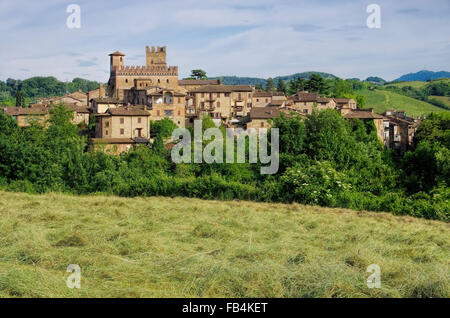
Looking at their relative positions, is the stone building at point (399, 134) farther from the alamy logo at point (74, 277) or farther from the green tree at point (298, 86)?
the alamy logo at point (74, 277)

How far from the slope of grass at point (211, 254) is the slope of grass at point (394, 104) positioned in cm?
7349

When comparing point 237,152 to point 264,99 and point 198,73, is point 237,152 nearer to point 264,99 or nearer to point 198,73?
point 264,99

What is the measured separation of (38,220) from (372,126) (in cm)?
3688

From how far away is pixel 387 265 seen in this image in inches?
318

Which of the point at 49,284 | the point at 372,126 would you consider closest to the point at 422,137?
the point at 372,126

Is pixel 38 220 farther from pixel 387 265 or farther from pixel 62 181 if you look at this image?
pixel 62 181

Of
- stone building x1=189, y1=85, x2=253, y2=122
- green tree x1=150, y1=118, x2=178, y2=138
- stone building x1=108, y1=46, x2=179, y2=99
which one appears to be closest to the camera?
green tree x1=150, y1=118, x2=178, y2=138

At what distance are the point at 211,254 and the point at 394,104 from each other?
3414 inches

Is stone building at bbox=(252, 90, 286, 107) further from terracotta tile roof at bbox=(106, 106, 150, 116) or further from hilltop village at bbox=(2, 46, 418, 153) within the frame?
terracotta tile roof at bbox=(106, 106, 150, 116)

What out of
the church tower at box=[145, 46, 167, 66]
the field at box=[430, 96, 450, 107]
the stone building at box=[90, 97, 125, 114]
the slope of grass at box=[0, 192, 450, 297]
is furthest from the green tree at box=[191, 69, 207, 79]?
the slope of grass at box=[0, 192, 450, 297]

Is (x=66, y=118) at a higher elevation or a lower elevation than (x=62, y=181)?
higher

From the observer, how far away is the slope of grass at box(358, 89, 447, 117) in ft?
275

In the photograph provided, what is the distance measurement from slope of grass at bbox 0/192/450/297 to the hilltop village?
21.3 meters

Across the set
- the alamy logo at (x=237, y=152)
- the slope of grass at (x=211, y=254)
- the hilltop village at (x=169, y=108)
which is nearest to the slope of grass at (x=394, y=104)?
the hilltop village at (x=169, y=108)
